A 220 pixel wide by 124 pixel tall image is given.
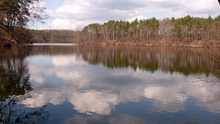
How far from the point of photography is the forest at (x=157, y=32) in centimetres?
7781

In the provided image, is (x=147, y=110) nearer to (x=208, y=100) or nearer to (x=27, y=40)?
(x=208, y=100)

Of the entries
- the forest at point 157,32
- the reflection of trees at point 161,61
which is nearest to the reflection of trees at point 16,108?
the reflection of trees at point 161,61

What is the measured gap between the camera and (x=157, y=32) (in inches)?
3839

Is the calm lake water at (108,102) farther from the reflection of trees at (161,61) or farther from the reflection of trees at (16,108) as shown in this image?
the reflection of trees at (161,61)

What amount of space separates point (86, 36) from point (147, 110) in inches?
4712

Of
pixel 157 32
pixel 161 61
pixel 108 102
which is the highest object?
pixel 157 32

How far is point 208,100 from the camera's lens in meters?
9.98

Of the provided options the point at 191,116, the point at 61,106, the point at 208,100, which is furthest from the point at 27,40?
the point at 208,100

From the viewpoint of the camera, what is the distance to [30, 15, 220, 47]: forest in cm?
7781

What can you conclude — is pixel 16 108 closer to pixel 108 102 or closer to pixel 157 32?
pixel 108 102

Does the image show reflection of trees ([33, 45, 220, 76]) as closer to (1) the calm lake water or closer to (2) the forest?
(1) the calm lake water

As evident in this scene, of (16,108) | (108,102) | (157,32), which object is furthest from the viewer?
(157,32)

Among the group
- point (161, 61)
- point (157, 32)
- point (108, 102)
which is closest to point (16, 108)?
point (108, 102)

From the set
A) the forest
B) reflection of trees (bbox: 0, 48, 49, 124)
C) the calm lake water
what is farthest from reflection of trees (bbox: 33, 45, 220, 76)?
the forest
